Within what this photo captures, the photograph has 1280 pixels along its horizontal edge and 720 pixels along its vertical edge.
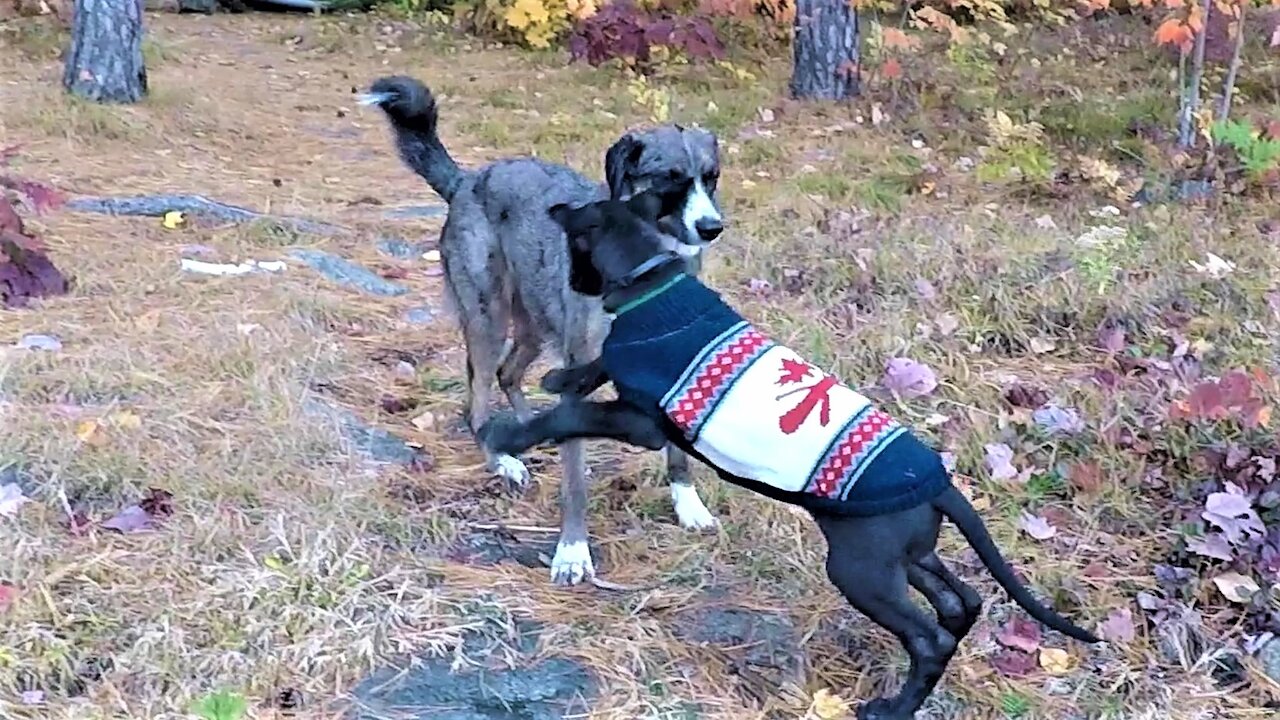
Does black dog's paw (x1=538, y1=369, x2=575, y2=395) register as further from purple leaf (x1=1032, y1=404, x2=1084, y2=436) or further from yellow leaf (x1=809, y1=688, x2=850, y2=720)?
purple leaf (x1=1032, y1=404, x2=1084, y2=436)

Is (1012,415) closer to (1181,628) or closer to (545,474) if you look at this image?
(1181,628)

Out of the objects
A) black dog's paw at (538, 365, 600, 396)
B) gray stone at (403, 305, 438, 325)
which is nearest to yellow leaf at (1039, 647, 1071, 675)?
black dog's paw at (538, 365, 600, 396)

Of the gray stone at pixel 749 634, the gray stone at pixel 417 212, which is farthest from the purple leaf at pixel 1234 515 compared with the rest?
the gray stone at pixel 417 212

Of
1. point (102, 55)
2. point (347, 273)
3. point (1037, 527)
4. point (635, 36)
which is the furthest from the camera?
point (635, 36)

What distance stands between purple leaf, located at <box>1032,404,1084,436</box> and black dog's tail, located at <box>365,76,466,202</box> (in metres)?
2.04

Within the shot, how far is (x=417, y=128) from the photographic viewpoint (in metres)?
4.62

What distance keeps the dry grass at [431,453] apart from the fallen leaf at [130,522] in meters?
0.07

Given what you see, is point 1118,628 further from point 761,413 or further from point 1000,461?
point 761,413

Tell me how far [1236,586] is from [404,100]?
2829mm

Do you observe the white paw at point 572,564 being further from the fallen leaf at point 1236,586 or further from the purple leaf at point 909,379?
the fallen leaf at point 1236,586

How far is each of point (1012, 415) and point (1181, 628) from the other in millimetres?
1196

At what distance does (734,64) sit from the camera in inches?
453

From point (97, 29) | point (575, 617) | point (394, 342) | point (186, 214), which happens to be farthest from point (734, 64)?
point (575, 617)

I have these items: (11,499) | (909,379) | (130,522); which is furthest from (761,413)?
(11,499)
